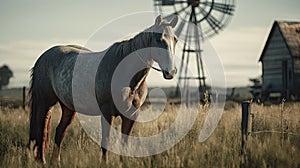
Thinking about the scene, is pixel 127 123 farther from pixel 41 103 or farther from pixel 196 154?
pixel 41 103

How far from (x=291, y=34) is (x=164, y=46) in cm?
2410

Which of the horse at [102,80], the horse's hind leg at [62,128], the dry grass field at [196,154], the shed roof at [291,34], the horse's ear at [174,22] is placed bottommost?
the dry grass field at [196,154]

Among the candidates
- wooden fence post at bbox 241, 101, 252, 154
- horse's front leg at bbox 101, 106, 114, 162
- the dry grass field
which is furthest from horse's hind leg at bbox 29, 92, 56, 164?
wooden fence post at bbox 241, 101, 252, 154

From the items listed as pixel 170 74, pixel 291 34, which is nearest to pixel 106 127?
pixel 170 74

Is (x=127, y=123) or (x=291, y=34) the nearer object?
(x=127, y=123)

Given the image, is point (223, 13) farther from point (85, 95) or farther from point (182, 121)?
point (85, 95)

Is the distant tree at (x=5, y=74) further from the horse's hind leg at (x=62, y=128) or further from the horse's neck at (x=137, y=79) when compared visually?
the horse's neck at (x=137, y=79)

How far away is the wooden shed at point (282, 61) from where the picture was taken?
26703mm

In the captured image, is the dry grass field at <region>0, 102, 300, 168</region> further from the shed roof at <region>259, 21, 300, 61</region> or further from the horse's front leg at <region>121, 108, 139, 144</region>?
the shed roof at <region>259, 21, 300, 61</region>

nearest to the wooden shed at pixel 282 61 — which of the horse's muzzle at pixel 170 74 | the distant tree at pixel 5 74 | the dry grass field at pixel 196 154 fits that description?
the dry grass field at pixel 196 154

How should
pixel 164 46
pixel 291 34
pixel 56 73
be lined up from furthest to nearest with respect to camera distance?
pixel 291 34 → pixel 56 73 → pixel 164 46

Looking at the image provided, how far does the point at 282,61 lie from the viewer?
27.6 m

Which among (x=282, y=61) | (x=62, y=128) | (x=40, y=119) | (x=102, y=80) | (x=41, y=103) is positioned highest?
(x=282, y=61)

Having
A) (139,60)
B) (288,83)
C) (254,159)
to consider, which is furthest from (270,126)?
(288,83)
